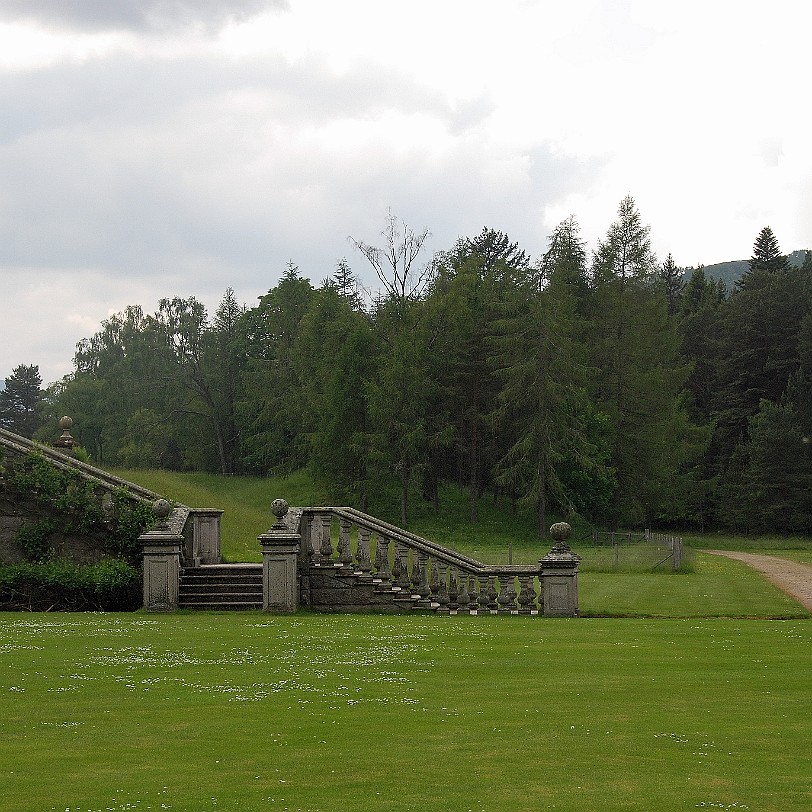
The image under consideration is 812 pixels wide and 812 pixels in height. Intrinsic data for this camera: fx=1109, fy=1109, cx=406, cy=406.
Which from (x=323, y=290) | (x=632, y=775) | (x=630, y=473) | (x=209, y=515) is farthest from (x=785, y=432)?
(x=632, y=775)

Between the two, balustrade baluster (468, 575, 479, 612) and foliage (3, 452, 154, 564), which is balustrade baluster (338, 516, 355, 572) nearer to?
balustrade baluster (468, 575, 479, 612)

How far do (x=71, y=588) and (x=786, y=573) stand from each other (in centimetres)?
2728

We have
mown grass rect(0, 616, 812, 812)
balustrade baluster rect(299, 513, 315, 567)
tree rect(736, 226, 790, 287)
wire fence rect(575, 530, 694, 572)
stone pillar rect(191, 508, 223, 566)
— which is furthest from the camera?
tree rect(736, 226, 790, 287)

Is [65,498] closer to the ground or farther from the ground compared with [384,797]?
farther from the ground

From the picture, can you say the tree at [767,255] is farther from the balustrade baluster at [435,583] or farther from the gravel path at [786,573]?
the balustrade baluster at [435,583]

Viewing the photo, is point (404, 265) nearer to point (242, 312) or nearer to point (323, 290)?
point (323, 290)

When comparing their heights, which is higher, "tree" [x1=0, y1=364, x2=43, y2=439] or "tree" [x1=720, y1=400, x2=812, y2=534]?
"tree" [x1=0, y1=364, x2=43, y2=439]

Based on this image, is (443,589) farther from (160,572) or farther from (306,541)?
(160,572)

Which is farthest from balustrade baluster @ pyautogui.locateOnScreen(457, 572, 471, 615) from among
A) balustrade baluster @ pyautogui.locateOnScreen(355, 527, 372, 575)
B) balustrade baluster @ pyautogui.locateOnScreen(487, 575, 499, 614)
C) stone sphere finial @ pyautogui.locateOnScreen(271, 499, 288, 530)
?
stone sphere finial @ pyautogui.locateOnScreen(271, 499, 288, 530)

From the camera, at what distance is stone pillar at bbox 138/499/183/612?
70.0 feet

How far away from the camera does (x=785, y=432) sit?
74.6 metres

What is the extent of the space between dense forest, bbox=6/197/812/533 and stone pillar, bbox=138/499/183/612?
136 feet

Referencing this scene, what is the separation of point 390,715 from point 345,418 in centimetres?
5576

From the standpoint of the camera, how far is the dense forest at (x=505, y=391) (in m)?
64.0
